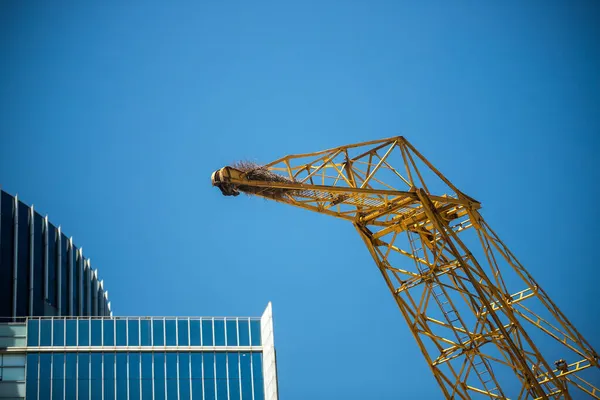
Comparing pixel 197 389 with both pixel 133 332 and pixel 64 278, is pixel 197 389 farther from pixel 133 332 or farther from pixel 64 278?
pixel 64 278

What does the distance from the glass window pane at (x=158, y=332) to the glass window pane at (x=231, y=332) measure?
338 centimetres

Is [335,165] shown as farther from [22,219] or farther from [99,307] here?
[99,307]

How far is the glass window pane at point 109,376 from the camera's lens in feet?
166

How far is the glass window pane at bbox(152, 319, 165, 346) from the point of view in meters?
52.3

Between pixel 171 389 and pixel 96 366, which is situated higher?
pixel 96 366

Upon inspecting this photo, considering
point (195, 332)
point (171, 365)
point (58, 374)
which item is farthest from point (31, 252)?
point (171, 365)

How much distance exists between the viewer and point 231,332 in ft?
175

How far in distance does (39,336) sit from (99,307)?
75.7 feet

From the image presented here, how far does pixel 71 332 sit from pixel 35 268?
9.47 m

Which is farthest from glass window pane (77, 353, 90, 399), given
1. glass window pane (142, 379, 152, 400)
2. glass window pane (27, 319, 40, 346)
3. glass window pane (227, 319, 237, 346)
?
glass window pane (227, 319, 237, 346)

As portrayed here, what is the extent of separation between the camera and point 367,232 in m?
37.3

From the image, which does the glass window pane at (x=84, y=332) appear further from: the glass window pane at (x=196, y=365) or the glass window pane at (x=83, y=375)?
the glass window pane at (x=196, y=365)

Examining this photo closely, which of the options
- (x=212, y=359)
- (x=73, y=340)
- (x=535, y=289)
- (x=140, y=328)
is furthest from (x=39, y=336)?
(x=535, y=289)

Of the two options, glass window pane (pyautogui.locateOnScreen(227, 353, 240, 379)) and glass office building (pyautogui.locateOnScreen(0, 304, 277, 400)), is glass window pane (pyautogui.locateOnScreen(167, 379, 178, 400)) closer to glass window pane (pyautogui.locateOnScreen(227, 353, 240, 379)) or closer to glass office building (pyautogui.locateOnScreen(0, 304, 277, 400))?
glass office building (pyautogui.locateOnScreen(0, 304, 277, 400))
